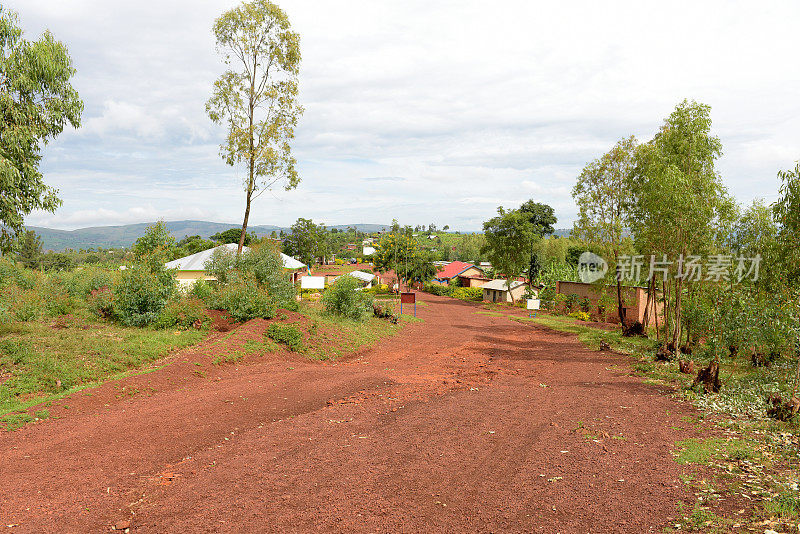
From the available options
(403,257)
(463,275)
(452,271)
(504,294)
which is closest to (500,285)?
(504,294)

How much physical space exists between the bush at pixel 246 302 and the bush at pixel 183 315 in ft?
3.08

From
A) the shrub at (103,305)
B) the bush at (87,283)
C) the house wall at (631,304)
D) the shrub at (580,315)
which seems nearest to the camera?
the shrub at (103,305)

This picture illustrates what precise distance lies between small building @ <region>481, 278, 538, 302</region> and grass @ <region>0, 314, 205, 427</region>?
37043 mm

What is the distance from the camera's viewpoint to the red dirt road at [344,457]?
5324 millimetres

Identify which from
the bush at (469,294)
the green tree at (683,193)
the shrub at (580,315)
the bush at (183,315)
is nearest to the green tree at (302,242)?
the bush at (469,294)

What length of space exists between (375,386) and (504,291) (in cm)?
3924

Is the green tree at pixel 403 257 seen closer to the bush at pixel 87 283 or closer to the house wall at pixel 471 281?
the house wall at pixel 471 281

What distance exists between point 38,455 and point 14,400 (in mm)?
3700

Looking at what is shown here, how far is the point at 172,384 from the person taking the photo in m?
11.4

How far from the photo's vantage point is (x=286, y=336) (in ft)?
53.8

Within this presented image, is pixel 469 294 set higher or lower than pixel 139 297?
lower

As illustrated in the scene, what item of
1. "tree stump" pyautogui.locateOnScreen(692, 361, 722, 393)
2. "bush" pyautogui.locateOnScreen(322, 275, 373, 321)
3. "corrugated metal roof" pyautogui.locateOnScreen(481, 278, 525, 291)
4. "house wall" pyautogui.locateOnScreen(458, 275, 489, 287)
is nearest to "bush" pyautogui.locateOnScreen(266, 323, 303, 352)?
"bush" pyautogui.locateOnScreen(322, 275, 373, 321)

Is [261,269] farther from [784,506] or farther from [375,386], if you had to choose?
[784,506]

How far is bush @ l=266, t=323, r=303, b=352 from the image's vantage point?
16.3m
